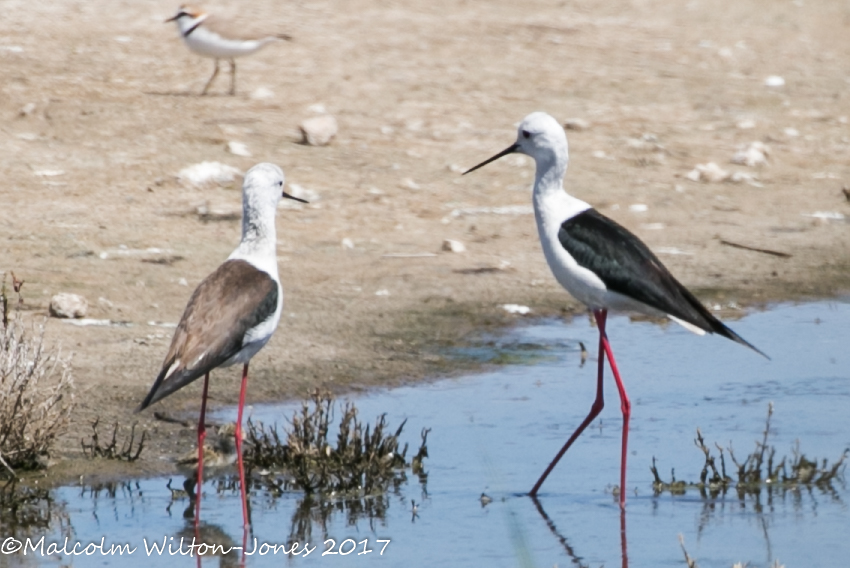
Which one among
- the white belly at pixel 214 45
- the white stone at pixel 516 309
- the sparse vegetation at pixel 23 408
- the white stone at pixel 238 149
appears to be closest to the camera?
the sparse vegetation at pixel 23 408

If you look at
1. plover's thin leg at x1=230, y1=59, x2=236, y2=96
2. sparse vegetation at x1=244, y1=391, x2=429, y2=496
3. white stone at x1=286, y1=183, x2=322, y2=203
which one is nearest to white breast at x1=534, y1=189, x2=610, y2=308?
sparse vegetation at x1=244, y1=391, x2=429, y2=496

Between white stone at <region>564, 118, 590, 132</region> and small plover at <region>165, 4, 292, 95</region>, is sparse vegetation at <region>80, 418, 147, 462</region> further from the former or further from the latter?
white stone at <region>564, 118, 590, 132</region>

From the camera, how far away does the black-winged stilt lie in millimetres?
5125

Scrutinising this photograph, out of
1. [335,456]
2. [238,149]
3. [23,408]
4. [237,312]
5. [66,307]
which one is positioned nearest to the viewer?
[237,312]

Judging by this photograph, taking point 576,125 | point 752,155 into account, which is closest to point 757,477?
point 752,155

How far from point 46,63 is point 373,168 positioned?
316 centimetres

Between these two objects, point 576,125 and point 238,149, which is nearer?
point 238,149

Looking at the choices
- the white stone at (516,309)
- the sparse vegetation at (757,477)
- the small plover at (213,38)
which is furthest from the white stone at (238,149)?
the sparse vegetation at (757,477)

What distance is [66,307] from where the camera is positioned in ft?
23.7

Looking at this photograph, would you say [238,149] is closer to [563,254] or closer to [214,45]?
[214,45]

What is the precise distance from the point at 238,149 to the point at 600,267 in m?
4.89

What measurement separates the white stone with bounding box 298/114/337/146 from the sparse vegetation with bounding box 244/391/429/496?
5057 millimetres

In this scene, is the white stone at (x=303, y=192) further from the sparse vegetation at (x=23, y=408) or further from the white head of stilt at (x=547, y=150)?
the sparse vegetation at (x=23, y=408)

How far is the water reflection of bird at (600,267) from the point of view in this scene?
577 cm
